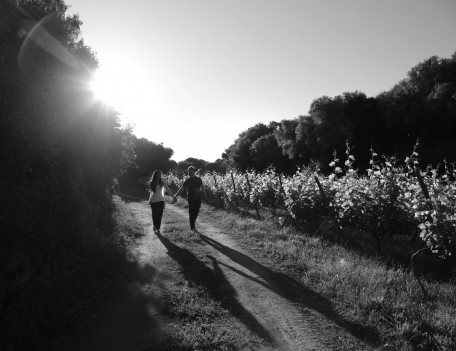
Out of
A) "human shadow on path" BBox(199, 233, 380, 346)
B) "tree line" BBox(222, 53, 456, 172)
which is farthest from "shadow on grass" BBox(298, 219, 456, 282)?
"tree line" BBox(222, 53, 456, 172)

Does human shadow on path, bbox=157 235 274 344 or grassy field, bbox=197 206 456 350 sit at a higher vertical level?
grassy field, bbox=197 206 456 350

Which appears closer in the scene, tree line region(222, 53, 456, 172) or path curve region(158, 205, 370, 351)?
path curve region(158, 205, 370, 351)

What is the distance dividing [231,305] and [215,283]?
1.05m

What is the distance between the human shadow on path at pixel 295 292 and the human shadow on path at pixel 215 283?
26.5 inches

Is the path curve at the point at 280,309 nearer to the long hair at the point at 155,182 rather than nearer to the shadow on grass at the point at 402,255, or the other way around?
the shadow on grass at the point at 402,255

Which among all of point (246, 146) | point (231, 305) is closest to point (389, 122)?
point (246, 146)

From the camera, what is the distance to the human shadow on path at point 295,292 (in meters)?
4.72

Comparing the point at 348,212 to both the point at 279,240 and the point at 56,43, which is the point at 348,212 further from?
the point at 56,43

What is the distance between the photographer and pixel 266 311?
5430 millimetres

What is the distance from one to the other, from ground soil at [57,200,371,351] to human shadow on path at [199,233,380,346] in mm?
15

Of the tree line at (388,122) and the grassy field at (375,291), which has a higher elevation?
the tree line at (388,122)

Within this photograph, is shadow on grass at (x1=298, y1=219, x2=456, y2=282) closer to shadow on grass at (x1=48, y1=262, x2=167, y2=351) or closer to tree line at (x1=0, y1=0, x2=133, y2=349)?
shadow on grass at (x1=48, y1=262, x2=167, y2=351)

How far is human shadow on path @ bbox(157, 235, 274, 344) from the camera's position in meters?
4.97

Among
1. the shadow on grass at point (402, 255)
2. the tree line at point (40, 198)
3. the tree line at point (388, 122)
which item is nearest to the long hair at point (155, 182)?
the tree line at point (40, 198)
